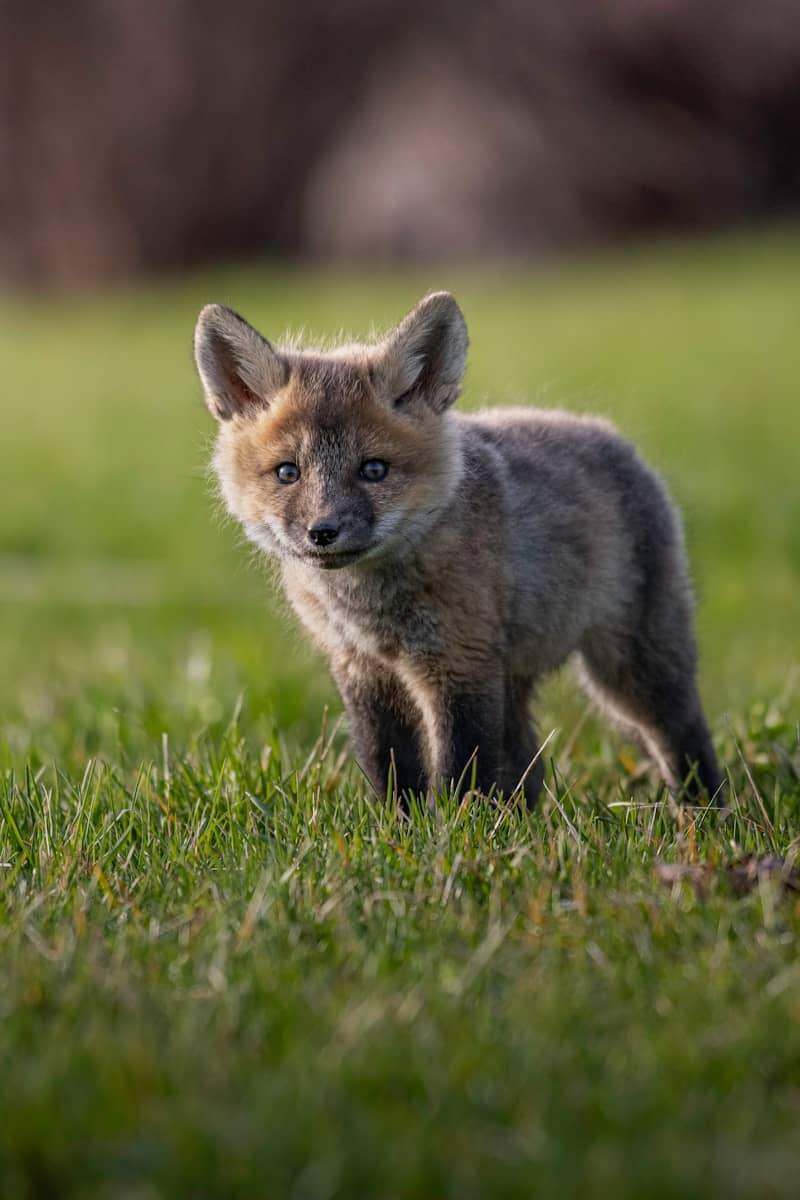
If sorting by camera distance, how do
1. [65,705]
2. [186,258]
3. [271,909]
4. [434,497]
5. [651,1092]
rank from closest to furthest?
1. [651,1092]
2. [271,909]
3. [434,497]
4. [65,705]
5. [186,258]

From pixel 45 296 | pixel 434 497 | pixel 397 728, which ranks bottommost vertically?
pixel 45 296

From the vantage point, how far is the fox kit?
15.8 ft

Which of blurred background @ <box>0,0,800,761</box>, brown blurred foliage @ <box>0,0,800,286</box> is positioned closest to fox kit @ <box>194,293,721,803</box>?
blurred background @ <box>0,0,800,761</box>

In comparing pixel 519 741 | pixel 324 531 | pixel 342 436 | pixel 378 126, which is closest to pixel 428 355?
pixel 342 436

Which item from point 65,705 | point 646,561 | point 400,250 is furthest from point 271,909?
point 400,250

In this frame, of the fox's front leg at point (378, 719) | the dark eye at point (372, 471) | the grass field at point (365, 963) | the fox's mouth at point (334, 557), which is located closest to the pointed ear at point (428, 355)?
the dark eye at point (372, 471)

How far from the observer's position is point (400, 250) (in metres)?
29.4

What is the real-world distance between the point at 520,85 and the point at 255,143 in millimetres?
4522

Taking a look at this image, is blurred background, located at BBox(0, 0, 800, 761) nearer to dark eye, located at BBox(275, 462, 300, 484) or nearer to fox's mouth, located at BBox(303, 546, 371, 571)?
dark eye, located at BBox(275, 462, 300, 484)

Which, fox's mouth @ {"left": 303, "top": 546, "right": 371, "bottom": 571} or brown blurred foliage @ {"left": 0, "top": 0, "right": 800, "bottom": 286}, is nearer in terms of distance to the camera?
fox's mouth @ {"left": 303, "top": 546, "right": 371, "bottom": 571}

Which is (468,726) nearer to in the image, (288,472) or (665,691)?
(288,472)

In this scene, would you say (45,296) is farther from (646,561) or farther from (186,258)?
(646,561)

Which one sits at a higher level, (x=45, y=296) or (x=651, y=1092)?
(x=651, y=1092)

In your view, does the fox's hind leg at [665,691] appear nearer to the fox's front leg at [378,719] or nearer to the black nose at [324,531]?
the fox's front leg at [378,719]
